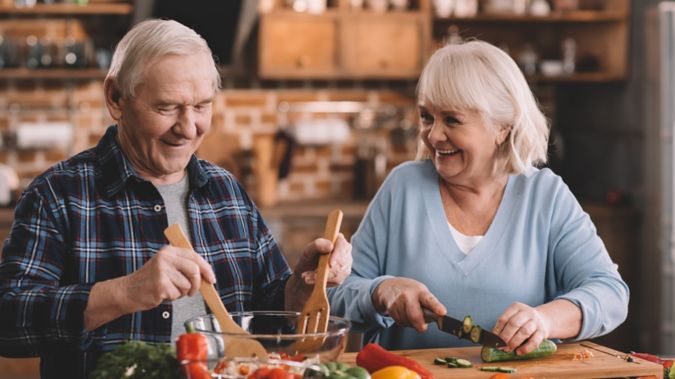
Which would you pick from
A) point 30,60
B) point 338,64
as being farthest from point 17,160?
point 338,64

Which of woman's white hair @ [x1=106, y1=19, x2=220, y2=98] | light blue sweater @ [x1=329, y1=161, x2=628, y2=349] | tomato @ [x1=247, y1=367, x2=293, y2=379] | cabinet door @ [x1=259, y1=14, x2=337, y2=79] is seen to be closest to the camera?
tomato @ [x1=247, y1=367, x2=293, y2=379]

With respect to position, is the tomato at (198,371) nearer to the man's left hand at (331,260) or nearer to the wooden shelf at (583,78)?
the man's left hand at (331,260)

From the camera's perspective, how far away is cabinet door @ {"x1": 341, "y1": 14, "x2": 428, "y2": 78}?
19.1ft

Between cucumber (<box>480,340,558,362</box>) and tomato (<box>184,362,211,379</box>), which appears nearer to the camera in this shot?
tomato (<box>184,362,211,379</box>)

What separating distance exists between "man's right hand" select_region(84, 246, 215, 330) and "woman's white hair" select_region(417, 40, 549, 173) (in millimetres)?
952

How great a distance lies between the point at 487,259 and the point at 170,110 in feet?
2.98

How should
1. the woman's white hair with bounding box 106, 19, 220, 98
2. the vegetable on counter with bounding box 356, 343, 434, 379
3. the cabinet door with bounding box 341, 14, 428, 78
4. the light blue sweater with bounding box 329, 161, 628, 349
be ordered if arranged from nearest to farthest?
the vegetable on counter with bounding box 356, 343, 434, 379
the woman's white hair with bounding box 106, 19, 220, 98
the light blue sweater with bounding box 329, 161, 628, 349
the cabinet door with bounding box 341, 14, 428, 78

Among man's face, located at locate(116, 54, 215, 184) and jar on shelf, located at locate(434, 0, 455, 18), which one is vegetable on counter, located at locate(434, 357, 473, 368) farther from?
jar on shelf, located at locate(434, 0, 455, 18)

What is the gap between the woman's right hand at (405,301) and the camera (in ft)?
7.41

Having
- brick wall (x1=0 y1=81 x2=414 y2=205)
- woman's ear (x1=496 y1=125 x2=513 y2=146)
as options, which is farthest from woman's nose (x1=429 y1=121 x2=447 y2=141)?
brick wall (x1=0 y1=81 x2=414 y2=205)

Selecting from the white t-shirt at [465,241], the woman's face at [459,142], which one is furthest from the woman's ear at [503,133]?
the white t-shirt at [465,241]

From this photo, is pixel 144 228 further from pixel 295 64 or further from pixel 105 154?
pixel 295 64

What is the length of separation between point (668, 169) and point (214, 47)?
247 centimetres

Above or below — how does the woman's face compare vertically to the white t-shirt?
above
